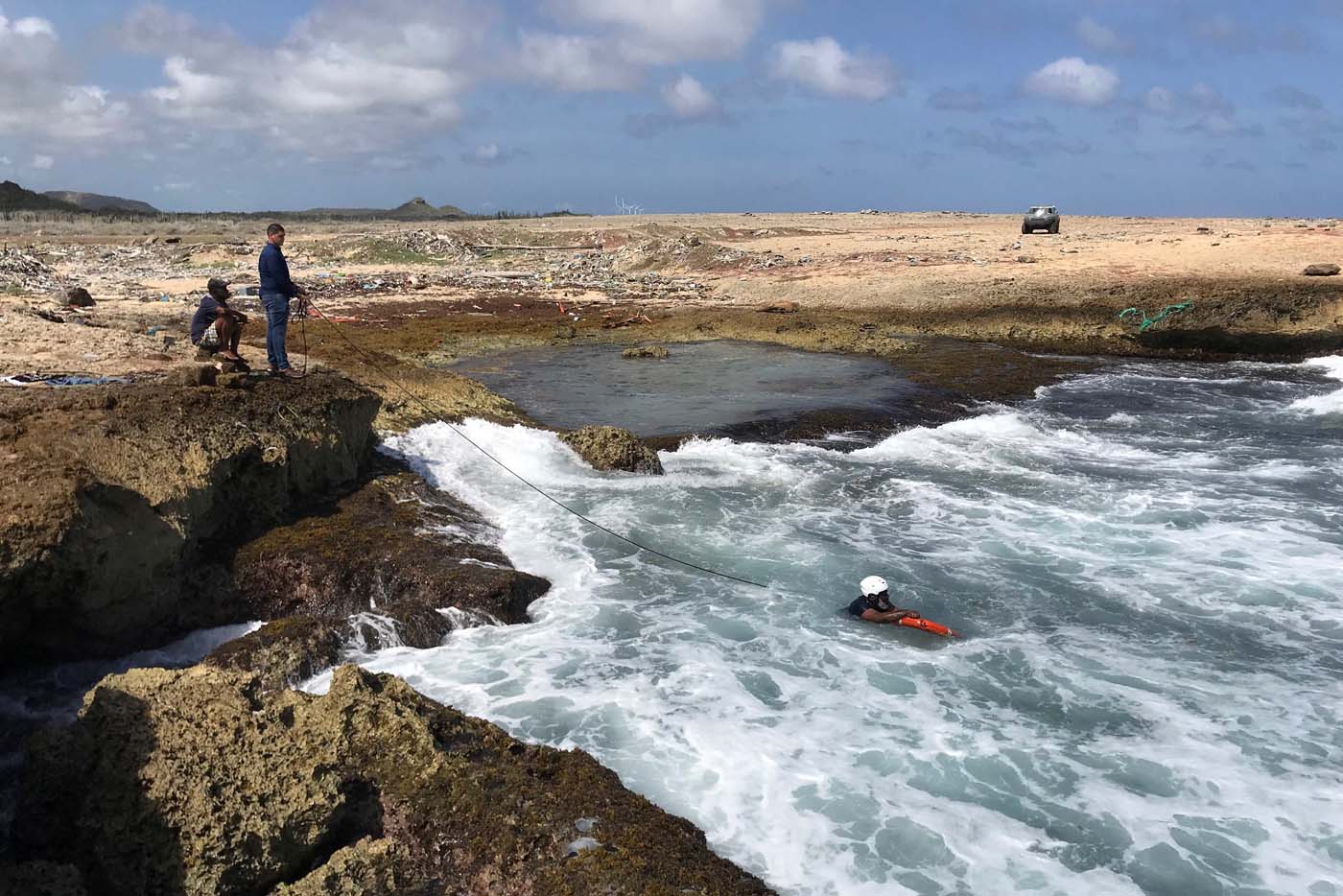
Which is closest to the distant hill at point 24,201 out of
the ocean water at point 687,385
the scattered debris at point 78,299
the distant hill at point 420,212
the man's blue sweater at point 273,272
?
the distant hill at point 420,212

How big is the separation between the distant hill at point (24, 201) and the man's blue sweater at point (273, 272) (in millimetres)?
80403

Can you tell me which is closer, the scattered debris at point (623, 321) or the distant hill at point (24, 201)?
the scattered debris at point (623, 321)

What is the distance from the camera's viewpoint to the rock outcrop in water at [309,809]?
13.8 ft

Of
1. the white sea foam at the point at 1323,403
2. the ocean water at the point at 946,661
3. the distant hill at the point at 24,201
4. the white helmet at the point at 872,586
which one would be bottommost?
the ocean water at the point at 946,661

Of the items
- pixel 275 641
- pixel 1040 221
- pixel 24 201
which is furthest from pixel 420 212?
pixel 275 641

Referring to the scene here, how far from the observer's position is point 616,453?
1190 centimetres

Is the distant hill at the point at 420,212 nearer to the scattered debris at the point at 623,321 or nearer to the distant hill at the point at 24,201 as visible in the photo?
the distant hill at the point at 24,201

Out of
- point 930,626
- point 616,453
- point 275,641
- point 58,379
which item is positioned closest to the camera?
point 275,641

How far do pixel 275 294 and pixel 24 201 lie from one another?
85.6m

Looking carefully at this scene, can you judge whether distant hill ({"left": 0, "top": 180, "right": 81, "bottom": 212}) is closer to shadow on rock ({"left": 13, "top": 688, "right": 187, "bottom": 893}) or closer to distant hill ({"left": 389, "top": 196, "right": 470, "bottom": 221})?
distant hill ({"left": 389, "top": 196, "right": 470, "bottom": 221})

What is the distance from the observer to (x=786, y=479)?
11844 mm

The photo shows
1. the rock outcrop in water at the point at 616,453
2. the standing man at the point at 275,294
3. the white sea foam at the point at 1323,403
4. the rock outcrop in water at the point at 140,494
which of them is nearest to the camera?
the rock outcrop in water at the point at 140,494

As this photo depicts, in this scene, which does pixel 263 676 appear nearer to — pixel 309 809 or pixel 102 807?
pixel 102 807

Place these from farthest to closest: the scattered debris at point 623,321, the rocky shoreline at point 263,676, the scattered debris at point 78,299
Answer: the scattered debris at point 623,321 < the scattered debris at point 78,299 < the rocky shoreline at point 263,676
